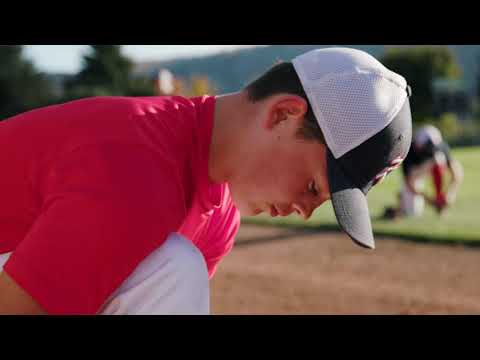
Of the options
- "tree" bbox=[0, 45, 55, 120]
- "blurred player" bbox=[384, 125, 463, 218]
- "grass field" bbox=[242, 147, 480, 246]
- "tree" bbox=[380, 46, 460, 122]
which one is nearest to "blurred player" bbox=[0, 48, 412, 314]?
"grass field" bbox=[242, 147, 480, 246]

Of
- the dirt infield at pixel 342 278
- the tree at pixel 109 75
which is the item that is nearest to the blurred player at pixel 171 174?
the dirt infield at pixel 342 278

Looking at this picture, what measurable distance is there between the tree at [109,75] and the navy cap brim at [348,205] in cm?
2517

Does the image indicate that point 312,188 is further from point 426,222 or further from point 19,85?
point 19,85

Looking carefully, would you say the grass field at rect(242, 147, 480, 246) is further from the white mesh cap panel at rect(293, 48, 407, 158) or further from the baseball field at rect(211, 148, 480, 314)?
the white mesh cap panel at rect(293, 48, 407, 158)

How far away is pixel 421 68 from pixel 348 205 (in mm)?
38619

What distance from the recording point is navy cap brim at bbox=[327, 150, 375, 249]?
1.95 metres

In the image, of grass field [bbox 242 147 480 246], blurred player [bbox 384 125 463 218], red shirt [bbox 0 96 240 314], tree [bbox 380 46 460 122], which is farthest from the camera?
tree [bbox 380 46 460 122]

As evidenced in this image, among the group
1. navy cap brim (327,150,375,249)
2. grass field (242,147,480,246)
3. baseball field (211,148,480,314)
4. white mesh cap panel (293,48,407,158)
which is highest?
white mesh cap panel (293,48,407,158)

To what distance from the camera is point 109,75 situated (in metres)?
27.5

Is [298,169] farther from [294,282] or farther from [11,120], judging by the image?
[294,282]

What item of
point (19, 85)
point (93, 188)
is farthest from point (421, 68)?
point (93, 188)

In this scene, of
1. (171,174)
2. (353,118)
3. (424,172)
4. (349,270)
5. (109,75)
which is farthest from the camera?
(109,75)

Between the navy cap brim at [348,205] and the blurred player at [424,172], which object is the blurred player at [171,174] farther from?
the blurred player at [424,172]

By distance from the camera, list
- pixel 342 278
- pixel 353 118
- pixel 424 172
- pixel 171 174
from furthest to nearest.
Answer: pixel 424 172 < pixel 342 278 < pixel 353 118 < pixel 171 174
